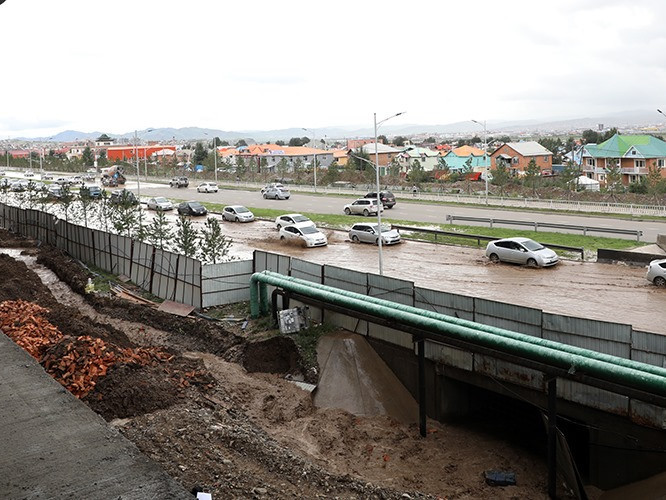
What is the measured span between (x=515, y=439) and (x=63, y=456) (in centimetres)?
1217

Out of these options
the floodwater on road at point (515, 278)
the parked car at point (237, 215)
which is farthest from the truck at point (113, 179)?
the floodwater on road at point (515, 278)

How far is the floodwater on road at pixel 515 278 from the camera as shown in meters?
25.8

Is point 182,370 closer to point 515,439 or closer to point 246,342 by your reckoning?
point 246,342

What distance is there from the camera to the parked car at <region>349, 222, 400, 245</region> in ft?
135

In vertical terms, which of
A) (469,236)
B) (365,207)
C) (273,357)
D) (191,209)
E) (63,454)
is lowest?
(273,357)

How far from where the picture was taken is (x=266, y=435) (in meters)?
17.0

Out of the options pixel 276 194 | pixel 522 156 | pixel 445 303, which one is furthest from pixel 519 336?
pixel 522 156

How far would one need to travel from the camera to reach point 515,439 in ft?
→ 63.7

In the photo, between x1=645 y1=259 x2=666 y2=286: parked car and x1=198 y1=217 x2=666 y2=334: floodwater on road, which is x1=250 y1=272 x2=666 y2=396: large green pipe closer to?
x1=198 y1=217 x2=666 y2=334: floodwater on road

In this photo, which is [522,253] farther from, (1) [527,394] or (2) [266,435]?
(2) [266,435]

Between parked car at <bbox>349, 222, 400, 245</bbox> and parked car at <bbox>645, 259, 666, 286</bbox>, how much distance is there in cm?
1533

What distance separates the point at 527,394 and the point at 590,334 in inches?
85.4

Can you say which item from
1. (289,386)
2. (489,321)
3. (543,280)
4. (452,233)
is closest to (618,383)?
(489,321)

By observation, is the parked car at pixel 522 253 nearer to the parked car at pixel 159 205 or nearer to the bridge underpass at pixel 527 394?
the bridge underpass at pixel 527 394
